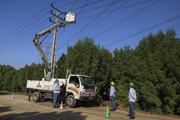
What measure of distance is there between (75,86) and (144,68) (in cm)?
508

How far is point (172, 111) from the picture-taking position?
28.7 ft

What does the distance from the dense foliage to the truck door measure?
2.30m

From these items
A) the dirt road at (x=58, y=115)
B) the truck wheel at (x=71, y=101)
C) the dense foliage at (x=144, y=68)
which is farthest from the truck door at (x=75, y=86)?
the dense foliage at (x=144, y=68)

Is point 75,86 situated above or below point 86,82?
below

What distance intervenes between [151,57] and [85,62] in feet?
20.5

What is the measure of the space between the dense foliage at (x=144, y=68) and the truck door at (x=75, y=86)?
7.53 feet

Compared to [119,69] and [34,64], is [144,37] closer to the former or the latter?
[119,69]

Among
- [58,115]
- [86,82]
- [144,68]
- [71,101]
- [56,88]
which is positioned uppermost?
[144,68]

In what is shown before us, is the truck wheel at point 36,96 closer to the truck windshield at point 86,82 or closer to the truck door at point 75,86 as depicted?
the truck door at point 75,86

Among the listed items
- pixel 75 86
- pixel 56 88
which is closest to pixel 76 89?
pixel 75 86

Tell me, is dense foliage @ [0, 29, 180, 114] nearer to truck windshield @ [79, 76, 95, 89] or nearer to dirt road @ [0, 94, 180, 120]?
dirt road @ [0, 94, 180, 120]

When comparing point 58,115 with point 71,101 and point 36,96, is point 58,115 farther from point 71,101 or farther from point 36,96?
point 36,96

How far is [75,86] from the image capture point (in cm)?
1098

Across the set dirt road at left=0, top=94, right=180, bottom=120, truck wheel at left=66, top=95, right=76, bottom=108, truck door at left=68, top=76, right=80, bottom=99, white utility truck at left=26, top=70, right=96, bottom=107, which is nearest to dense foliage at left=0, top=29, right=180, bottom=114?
dirt road at left=0, top=94, right=180, bottom=120
